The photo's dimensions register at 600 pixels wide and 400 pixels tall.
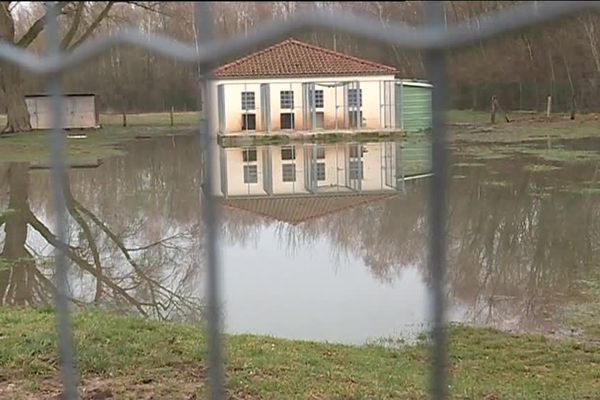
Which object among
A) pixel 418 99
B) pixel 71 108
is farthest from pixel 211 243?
pixel 71 108

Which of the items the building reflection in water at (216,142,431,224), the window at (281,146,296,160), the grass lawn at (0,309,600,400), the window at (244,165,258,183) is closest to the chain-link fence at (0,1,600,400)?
the grass lawn at (0,309,600,400)

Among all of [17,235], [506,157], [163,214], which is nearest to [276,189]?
[163,214]

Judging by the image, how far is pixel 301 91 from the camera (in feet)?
9.09

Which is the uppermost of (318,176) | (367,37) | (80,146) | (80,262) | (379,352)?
(367,37)

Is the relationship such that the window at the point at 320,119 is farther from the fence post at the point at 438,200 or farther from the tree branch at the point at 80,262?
the fence post at the point at 438,200

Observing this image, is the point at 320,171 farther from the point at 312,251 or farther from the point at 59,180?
the point at 59,180

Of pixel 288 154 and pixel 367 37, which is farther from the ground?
pixel 367 37

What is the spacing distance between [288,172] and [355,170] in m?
0.67

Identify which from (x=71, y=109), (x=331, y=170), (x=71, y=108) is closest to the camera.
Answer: (x=71, y=109)

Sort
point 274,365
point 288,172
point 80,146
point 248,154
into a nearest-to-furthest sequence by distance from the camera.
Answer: point 274,365 < point 248,154 < point 288,172 < point 80,146

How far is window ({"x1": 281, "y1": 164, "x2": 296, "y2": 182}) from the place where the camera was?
297 inches

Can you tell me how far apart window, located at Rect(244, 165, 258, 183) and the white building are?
474 mm

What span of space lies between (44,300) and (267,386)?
1.94m

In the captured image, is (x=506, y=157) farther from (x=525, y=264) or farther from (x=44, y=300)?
(x=44, y=300)
